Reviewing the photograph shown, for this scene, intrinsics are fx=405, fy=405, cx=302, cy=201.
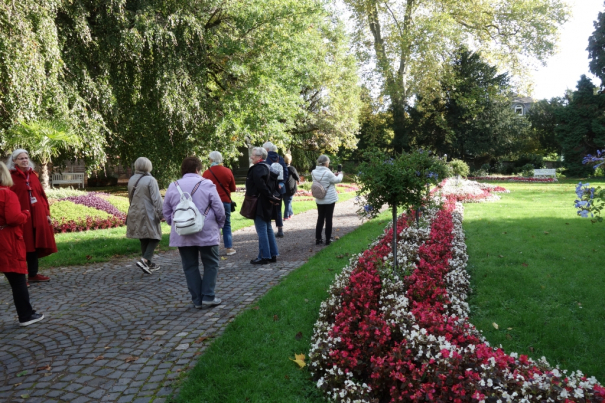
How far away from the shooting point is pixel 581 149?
31.5 m

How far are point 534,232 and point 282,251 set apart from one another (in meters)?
5.43

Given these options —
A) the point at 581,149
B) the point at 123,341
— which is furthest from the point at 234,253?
the point at 581,149

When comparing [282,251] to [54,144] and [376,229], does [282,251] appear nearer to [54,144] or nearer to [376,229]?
[376,229]

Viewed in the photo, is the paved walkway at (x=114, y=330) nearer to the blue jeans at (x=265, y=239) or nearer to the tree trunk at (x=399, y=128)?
the blue jeans at (x=265, y=239)

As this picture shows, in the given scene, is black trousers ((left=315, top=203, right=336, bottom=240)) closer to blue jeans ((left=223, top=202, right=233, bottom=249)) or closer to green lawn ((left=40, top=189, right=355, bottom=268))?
blue jeans ((left=223, top=202, right=233, bottom=249))

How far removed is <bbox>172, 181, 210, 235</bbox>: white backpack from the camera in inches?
184

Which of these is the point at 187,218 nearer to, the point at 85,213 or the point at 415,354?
the point at 415,354

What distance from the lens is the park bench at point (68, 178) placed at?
26120 millimetres

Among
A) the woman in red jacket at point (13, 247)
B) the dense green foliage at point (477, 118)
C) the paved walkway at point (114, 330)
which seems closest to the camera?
the paved walkway at point (114, 330)

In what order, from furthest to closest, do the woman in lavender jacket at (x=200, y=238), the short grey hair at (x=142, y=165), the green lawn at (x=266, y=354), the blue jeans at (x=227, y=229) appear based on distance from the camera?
1. the blue jeans at (x=227, y=229)
2. the short grey hair at (x=142, y=165)
3. the woman in lavender jacket at (x=200, y=238)
4. the green lawn at (x=266, y=354)

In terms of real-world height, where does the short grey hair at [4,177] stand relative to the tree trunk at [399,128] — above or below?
below

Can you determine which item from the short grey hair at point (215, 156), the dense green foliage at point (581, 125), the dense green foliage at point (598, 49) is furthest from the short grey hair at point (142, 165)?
the dense green foliage at point (598, 49)

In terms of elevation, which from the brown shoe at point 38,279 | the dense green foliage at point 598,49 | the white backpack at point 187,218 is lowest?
the brown shoe at point 38,279

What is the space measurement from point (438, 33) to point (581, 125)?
1545 cm
